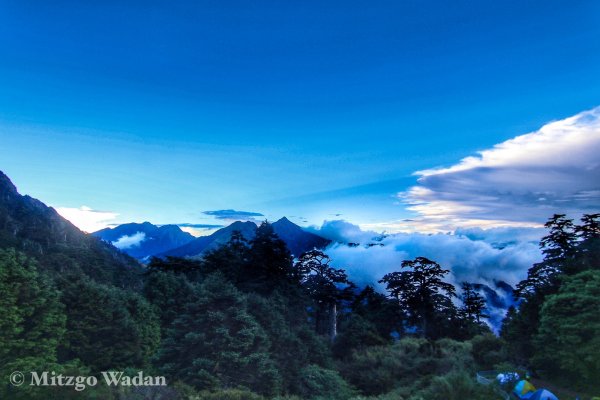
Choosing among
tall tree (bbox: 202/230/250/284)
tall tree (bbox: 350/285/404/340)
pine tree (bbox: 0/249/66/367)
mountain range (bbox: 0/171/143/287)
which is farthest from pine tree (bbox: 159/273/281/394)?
tall tree (bbox: 350/285/404/340)

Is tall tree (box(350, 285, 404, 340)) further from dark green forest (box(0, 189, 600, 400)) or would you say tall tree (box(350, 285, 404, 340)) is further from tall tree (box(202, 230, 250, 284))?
tall tree (box(202, 230, 250, 284))

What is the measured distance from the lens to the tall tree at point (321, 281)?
40.8 meters

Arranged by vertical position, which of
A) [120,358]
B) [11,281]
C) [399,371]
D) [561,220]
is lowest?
[399,371]

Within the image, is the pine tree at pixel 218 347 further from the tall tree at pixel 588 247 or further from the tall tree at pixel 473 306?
the tall tree at pixel 473 306

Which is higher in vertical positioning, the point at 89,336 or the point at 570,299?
the point at 570,299

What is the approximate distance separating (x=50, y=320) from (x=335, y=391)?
15.4 meters

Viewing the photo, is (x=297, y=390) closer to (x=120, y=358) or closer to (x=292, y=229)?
(x=120, y=358)

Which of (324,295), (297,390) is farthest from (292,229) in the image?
(297,390)

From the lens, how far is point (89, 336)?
66.0 ft

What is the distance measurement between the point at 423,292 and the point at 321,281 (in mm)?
11387

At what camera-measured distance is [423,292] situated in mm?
40531

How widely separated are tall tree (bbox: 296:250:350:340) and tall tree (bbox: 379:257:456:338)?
6.39m

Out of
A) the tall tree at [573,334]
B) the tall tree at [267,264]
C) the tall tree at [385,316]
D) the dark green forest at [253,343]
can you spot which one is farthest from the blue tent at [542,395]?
the tall tree at [385,316]

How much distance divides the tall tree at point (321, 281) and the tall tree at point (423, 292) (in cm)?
639
